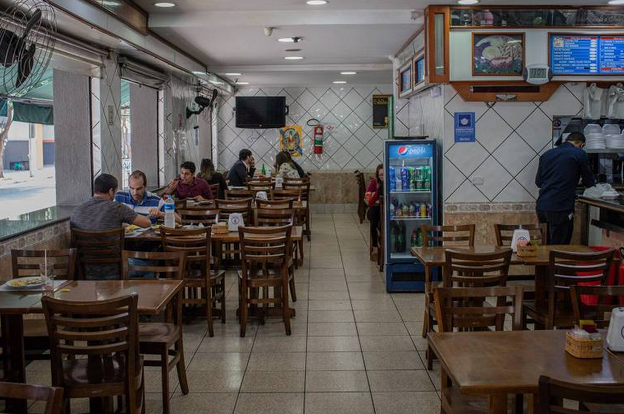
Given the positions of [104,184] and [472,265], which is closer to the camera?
[472,265]

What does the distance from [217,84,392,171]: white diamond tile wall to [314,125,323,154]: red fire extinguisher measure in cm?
17

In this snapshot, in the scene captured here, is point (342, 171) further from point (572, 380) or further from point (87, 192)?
point (572, 380)

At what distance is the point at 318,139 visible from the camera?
14156 mm

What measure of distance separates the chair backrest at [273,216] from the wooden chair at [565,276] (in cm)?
289

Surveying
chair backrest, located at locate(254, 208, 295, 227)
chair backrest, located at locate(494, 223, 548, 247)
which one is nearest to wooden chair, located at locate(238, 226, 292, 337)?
chair backrest, located at locate(254, 208, 295, 227)

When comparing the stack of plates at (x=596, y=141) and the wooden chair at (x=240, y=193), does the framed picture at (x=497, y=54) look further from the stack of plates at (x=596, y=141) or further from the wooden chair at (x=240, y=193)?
the wooden chair at (x=240, y=193)

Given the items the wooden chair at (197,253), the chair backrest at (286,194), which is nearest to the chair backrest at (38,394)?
the wooden chair at (197,253)

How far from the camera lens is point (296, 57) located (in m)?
10.2

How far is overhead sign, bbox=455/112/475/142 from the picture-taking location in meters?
6.91

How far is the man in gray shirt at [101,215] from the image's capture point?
5395 millimetres

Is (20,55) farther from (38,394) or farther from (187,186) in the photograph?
(187,186)

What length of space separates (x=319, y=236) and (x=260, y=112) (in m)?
3.92

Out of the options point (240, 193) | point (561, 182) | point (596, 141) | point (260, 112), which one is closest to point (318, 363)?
→ point (561, 182)

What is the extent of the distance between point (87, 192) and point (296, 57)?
14.4 ft
